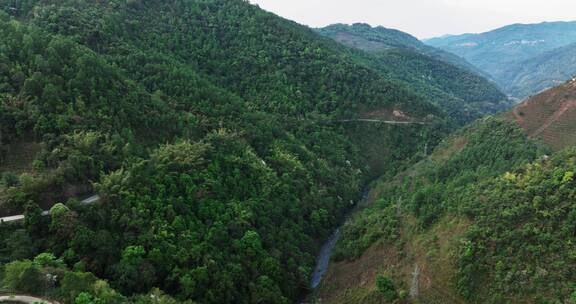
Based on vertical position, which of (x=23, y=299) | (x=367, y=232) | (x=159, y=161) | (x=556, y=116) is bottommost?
→ (x=367, y=232)

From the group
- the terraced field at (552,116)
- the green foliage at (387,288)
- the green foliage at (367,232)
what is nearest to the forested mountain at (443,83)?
the terraced field at (552,116)

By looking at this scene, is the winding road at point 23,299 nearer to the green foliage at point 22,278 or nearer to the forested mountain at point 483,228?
the green foliage at point 22,278

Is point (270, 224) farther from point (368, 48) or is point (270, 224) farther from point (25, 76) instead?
point (368, 48)

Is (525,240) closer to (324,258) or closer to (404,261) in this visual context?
(404,261)

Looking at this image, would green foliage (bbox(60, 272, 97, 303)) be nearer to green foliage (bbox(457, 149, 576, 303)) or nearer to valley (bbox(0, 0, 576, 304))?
valley (bbox(0, 0, 576, 304))

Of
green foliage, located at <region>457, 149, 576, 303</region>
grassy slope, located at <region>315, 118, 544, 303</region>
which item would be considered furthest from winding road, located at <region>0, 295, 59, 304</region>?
green foliage, located at <region>457, 149, 576, 303</region>

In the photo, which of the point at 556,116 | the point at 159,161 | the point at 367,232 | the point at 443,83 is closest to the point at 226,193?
the point at 159,161

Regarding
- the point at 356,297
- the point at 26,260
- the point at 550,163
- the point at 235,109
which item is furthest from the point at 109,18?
the point at 550,163
